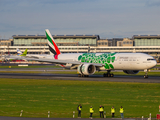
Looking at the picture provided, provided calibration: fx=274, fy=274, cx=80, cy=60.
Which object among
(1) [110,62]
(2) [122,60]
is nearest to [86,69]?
(1) [110,62]

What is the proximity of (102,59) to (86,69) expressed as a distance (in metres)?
4.86

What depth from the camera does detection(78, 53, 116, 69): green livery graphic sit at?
5739cm

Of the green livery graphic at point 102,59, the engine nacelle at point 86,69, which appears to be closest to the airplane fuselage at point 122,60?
the green livery graphic at point 102,59

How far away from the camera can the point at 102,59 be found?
2302 inches

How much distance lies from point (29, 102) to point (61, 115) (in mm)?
6671

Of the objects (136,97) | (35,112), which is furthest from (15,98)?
(136,97)

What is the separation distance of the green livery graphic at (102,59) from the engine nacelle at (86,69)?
2639 millimetres

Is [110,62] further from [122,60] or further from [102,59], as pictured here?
[122,60]

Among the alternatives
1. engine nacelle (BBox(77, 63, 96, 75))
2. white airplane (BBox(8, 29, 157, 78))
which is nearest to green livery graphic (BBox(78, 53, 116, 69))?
white airplane (BBox(8, 29, 157, 78))

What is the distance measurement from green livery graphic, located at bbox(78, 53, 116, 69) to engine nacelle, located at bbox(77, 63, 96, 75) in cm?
264

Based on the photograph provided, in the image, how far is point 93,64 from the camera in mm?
57156

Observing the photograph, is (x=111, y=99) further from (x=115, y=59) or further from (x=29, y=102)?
(x=115, y=59)

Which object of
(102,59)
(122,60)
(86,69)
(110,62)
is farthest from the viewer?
(102,59)

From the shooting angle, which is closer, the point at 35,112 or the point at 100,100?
the point at 35,112
